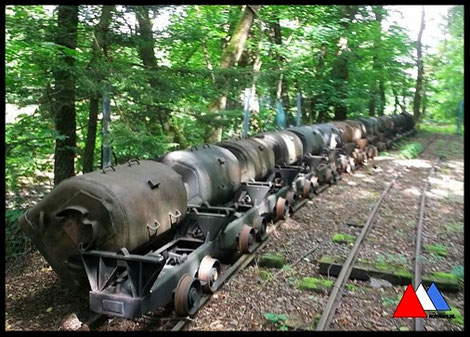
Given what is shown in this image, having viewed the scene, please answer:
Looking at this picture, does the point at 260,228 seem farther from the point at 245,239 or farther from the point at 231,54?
the point at 231,54

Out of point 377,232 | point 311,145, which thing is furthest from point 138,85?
point 311,145

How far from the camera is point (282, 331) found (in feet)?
15.0

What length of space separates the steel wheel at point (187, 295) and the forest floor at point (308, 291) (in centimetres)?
17

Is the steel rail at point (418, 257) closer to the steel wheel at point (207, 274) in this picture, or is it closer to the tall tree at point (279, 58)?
the steel wheel at point (207, 274)

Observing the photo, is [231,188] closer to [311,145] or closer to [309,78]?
[311,145]

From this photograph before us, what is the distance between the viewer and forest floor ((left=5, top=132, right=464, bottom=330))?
4754mm

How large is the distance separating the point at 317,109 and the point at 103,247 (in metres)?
17.3

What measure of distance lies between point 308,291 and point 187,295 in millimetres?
1863

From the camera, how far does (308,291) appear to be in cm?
560

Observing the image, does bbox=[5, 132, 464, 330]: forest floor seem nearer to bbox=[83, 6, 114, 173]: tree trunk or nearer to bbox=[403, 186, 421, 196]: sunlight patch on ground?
bbox=[403, 186, 421, 196]: sunlight patch on ground

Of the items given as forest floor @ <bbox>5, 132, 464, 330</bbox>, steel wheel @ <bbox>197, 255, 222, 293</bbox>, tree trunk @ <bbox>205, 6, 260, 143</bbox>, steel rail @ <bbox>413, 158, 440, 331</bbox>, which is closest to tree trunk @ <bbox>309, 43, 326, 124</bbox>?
tree trunk @ <bbox>205, 6, 260, 143</bbox>

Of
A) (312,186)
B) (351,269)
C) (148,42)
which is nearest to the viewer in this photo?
(351,269)

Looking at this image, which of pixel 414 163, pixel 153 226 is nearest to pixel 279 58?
pixel 414 163

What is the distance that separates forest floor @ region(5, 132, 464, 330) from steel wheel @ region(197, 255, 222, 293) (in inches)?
6.9
